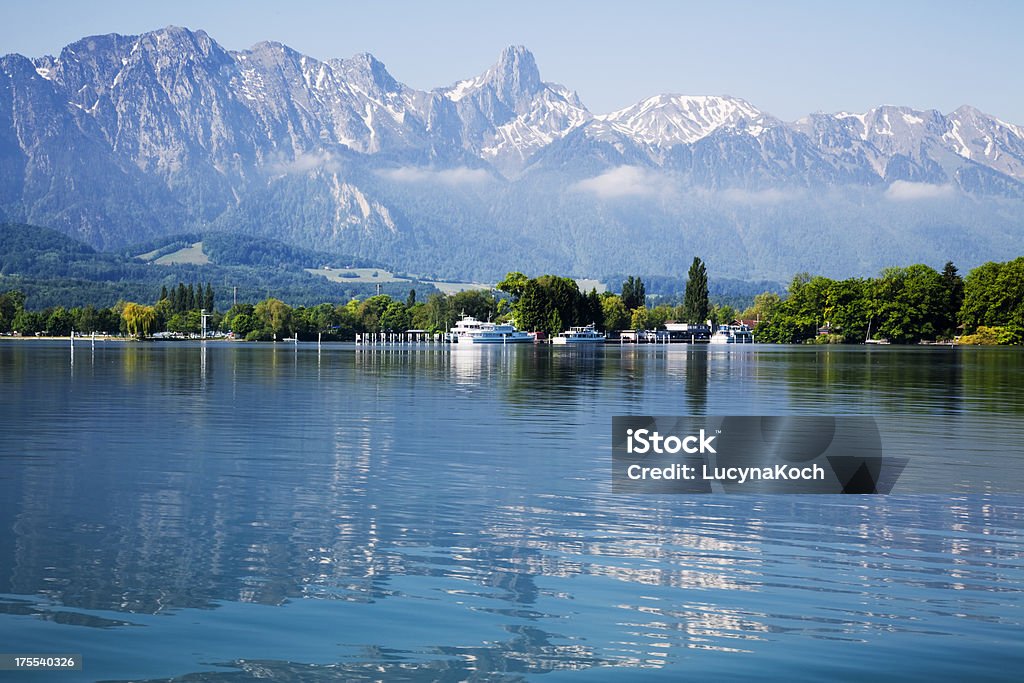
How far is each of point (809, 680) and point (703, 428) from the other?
93.2ft

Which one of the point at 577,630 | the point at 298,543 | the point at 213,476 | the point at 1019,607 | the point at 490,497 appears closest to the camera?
the point at 577,630

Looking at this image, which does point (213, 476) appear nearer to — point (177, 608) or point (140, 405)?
point (177, 608)

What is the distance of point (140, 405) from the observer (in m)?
49.2

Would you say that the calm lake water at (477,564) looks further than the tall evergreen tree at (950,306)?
No

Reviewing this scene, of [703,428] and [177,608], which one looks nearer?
[177,608]

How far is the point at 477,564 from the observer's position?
17.2 meters

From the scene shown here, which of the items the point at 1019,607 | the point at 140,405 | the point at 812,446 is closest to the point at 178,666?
the point at 1019,607

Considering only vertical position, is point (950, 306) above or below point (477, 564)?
above

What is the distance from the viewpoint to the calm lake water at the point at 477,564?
508 inches

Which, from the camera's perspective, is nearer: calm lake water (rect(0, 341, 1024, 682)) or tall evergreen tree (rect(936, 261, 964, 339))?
calm lake water (rect(0, 341, 1024, 682))

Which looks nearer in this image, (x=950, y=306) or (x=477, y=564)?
(x=477, y=564)

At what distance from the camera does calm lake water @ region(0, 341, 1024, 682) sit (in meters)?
12.9

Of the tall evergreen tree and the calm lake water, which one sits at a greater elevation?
the tall evergreen tree

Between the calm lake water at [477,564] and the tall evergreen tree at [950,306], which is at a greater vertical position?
the tall evergreen tree at [950,306]
